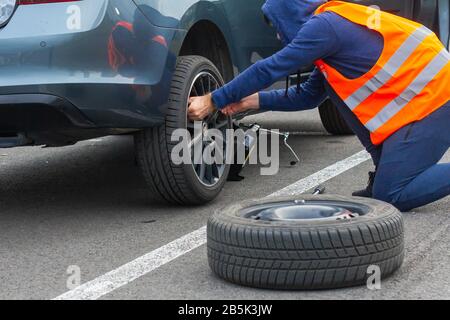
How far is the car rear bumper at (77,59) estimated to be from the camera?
12.4 feet

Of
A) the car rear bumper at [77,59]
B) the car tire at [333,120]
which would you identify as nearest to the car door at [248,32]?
the car rear bumper at [77,59]

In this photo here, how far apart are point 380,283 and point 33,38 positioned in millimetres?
1766

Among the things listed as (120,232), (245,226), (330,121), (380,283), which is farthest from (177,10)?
(330,121)

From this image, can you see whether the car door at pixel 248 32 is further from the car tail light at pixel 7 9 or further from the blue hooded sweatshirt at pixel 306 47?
the car tail light at pixel 7 9

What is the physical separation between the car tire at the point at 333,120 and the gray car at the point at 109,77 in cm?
226

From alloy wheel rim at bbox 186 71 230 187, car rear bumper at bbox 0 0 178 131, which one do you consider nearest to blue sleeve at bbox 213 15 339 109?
alloy wheel rim at bbox 186 71 230 187

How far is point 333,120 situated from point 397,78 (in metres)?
2.64

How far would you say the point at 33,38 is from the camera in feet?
12.4

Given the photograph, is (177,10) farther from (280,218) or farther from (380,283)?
(380,283)

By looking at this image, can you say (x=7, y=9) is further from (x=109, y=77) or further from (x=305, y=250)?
(x=305, y=250)

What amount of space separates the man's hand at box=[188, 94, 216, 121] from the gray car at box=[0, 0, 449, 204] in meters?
0.05

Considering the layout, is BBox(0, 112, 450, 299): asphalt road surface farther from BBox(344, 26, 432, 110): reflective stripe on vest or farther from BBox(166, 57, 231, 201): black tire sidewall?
BBox(344, 26, 432, 110): reflective stripe on vest

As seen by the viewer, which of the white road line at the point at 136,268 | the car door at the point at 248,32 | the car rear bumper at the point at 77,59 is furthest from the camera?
the car door at the point at 248,32
